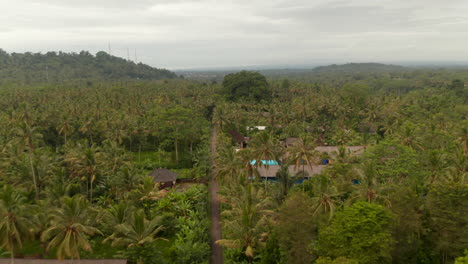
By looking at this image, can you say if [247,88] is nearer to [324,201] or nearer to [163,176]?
[163,176]

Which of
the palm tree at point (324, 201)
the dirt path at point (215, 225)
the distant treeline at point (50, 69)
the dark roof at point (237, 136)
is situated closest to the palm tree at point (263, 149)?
the dirt path at point (215, 225)

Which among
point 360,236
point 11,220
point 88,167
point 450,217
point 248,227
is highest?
point 88,167

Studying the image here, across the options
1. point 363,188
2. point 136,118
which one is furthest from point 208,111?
point 363,188

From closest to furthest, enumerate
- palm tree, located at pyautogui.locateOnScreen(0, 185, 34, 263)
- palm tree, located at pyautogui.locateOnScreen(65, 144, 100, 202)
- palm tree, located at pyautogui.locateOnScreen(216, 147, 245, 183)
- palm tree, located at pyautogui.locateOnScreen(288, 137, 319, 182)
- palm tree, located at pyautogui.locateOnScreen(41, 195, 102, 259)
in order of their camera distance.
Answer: palm tree, located at pyautogui.locateOnScreen(41, 195, 102, 259)
palm tree, located at pyautogui.locateOnScreen(0, 185, 34, 263)
palm tree, located at pyautogui.locateOnScreen(65, 144, 100, 202)
palm tree, located at pyautogui.locateOnScreen(288, 137, 319, 182)
palm tree, located at pyautogui.locateOnScreen(216, 147, 245, 183)

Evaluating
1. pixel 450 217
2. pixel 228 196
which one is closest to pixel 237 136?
pixel 228 196

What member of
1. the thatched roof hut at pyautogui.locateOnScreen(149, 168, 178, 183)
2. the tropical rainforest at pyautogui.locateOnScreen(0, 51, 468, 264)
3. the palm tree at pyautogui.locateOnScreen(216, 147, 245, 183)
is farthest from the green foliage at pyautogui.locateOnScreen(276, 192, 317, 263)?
the thatched roof hut at pyautogui.locateOnScreen(149, 168, 178, 183)

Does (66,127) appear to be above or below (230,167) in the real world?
above

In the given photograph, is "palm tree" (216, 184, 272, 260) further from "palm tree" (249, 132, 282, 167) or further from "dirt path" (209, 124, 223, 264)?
"palm tree" (249, 132, 282, 167)
